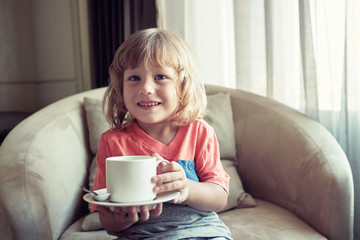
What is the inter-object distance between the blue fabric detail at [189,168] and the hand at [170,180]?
0.59 ft

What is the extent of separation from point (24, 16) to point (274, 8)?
2482 millimetres

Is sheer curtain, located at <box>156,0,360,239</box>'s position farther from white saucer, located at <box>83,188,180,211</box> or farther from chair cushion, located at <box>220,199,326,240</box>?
white saucer, located at <box>83,188,180,211</box>

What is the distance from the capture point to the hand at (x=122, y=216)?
0.87 m

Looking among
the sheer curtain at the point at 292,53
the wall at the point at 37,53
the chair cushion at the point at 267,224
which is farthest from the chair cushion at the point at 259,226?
the wall at the point at 37,53

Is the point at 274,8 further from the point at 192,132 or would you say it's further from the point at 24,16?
the point at 24,16

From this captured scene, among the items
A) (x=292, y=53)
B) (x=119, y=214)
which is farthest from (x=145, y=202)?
(x=292, y=53)

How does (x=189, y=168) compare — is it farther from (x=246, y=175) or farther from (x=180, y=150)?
(x=246, y=175)

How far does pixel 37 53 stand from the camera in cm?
372

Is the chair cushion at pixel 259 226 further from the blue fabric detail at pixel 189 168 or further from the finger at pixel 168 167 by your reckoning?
the finger at pixel 168 167

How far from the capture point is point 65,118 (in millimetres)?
1678

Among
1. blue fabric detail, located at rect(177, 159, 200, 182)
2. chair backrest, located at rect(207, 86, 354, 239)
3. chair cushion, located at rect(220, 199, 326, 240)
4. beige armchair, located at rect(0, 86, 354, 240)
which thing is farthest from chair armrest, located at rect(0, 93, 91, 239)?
chair backrest, located at rect(207, 86, 354, 239)

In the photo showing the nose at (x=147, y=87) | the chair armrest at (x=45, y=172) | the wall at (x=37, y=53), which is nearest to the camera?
the nose at (x=147, y=87)

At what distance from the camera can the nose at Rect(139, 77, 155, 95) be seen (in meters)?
1.07

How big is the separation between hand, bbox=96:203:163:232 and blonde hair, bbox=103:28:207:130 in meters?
0.29
